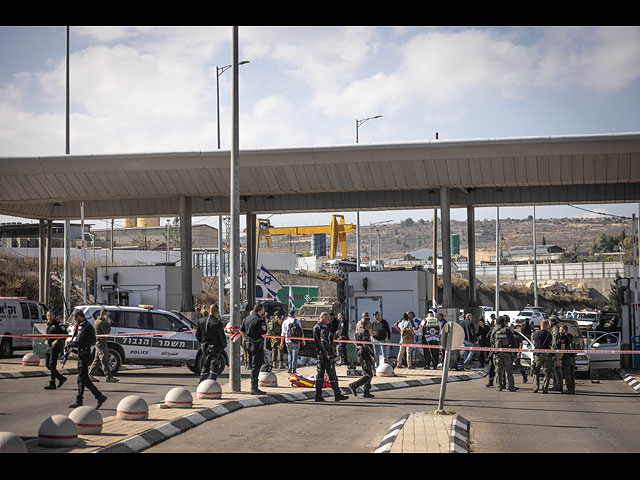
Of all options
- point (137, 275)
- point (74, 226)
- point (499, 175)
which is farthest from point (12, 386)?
point (74, 226)

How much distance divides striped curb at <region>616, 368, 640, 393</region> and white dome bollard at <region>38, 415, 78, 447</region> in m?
14.9

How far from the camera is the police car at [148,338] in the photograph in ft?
73.7

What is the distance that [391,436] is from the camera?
37.8 ft

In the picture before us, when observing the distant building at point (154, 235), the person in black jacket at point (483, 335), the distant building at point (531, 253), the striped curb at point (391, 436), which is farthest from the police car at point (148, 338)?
the distant building at point (531, 253)

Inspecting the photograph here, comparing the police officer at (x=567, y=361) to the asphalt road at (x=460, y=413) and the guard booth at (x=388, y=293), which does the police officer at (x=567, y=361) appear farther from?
the guard booth at (x=388, y=293)

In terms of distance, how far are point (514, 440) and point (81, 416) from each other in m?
5.98

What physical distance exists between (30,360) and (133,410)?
12.8 metres

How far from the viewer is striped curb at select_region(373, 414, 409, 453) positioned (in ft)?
34.3

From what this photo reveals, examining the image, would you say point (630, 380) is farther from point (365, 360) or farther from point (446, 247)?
point (365, 360)

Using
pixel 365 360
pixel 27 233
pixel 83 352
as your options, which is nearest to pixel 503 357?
pixel 365 360
